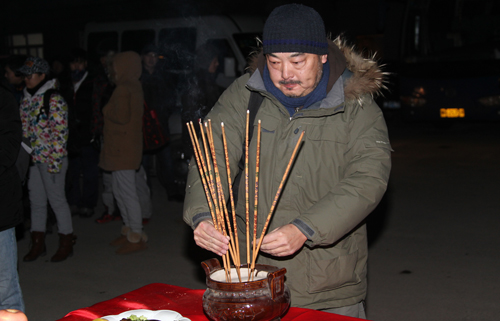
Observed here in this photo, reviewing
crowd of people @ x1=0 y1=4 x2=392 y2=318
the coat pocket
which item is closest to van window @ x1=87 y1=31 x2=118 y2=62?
crowd of people @ x1=0 y1=4 x2=392 y2=318

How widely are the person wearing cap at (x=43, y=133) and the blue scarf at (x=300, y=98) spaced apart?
3.00m

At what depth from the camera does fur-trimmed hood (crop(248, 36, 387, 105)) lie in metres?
2.02

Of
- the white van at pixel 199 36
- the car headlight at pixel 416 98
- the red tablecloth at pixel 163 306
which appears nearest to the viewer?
the red tablecloth at pixel 163 306

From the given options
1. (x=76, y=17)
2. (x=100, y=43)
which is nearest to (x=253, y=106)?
(x=100, y=43)

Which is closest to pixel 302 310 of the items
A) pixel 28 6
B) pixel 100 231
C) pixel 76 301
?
pixel 76 301

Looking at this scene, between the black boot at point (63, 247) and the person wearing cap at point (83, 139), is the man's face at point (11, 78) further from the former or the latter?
the black boot at point (63, 247)

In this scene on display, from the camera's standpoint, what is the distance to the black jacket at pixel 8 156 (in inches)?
110

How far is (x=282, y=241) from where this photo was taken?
1701 millimetres

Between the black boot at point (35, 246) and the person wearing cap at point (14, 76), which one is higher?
the person wearing cap at point (14, 76)

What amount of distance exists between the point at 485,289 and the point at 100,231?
3.79m

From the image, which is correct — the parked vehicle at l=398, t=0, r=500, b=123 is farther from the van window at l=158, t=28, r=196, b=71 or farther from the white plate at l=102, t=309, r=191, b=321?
the white plate at l=102, t=309, r=191, b=321

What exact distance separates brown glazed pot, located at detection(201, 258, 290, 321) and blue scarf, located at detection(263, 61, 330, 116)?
71cm

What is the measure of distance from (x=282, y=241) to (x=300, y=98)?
593 millimetres

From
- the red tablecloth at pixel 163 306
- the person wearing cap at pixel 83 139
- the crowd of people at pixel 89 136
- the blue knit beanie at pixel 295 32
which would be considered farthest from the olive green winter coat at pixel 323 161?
the person wearing cap at pixel 83 139
